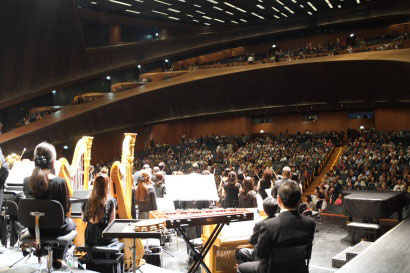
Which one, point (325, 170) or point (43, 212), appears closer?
point (43, 212)

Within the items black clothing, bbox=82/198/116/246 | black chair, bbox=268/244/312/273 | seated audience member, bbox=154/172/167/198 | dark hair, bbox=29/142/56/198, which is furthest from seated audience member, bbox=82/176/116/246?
seated audience member, bbox=154/172/167/198

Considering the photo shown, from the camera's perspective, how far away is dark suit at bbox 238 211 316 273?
285cm

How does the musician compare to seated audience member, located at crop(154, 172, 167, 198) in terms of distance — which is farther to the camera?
seated audience member, located at crop(154, 172, 167, 198)

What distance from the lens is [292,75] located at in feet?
64.3

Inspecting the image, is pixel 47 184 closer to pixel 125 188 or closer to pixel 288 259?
pixel 125 188

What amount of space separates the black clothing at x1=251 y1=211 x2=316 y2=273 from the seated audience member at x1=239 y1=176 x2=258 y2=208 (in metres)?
3.11

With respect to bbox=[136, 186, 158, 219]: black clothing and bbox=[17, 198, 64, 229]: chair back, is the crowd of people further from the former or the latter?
bbox=[17, 198, 64, 229]: chair back

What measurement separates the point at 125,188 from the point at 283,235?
232 cm

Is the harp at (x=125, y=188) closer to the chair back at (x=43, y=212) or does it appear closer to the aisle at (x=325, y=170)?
the chair back at (x=43, y=212)

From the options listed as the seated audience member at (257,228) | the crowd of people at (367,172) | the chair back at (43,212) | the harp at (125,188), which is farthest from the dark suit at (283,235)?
the crowd of people at (367,172)

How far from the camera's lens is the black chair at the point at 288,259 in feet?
9.40

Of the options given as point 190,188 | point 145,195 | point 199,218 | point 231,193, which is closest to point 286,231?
point 199,218

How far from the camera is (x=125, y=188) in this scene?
15.1ft

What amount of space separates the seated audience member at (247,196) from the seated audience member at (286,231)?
3.04 metres
